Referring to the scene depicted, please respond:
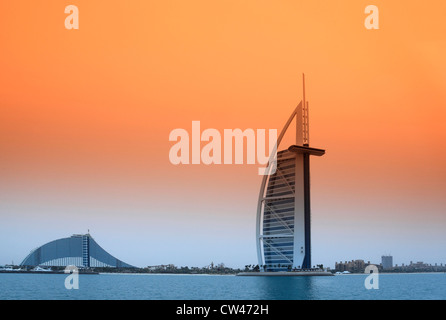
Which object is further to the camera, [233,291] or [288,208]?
[288,208]

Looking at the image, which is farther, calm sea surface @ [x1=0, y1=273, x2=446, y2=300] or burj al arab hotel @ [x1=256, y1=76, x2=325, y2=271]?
burj al arab hotel @ [x1=256, y1=76, x2=325, y2=271]

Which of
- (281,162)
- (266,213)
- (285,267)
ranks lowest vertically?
(285,267)

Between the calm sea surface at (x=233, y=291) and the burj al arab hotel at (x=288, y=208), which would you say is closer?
the calm sea surface at (x=233, y=291)

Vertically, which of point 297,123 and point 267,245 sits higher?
point 297,123
